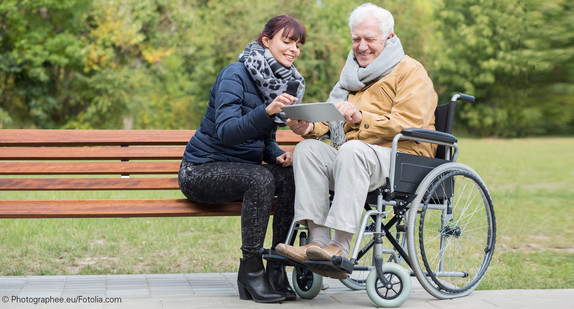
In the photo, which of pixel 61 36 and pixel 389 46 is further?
pixel 61 36

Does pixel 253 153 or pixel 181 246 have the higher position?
pixel 253 153

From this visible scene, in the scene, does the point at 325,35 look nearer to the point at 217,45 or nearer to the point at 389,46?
the point at 217,45

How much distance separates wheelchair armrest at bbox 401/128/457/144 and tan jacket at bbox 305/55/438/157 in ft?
0.32

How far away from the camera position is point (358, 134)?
3.09m

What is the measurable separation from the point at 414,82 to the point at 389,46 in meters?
0.24

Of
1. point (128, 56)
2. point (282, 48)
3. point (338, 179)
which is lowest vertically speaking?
point (338, 179)

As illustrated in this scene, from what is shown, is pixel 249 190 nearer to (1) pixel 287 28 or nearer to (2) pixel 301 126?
(2) pixel 301 126

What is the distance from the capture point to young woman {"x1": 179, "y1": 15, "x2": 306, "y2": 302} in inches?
118

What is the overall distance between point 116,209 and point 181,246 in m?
1.80

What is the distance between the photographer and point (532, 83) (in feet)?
2.24

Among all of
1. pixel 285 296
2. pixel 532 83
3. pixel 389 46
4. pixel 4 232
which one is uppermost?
pixel 389 46

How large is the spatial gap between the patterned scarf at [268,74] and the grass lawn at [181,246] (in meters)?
1.16

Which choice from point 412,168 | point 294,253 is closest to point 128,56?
point 412,168

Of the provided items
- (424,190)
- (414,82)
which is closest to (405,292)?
(424,190)
